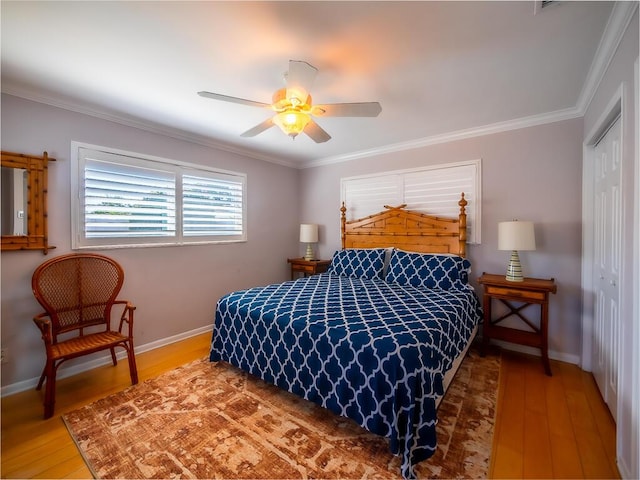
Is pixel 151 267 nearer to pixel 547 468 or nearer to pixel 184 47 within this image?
pixel 184 47

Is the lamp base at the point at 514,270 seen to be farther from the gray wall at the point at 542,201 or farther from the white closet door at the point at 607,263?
the white closet door at the point at 607,263

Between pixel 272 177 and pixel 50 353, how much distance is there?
3247mm

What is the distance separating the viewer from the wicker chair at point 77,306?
2.13m

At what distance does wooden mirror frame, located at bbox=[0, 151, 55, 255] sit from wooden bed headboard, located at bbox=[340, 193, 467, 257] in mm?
3246

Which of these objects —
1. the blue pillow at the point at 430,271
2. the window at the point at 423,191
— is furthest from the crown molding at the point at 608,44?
the blue pillow at the point at 430,271

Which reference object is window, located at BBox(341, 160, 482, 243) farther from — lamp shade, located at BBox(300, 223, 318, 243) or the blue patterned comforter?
the blue patterned comforter

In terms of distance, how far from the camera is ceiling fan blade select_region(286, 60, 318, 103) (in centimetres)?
167

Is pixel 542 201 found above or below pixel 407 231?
above

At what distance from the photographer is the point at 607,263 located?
2.07 m

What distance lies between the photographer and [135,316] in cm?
299

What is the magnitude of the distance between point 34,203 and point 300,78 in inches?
95.5

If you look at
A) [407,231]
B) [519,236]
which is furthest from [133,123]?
[519,236]

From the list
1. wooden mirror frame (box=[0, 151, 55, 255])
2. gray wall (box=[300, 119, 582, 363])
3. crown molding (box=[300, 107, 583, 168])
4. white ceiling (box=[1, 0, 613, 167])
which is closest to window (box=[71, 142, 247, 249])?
wooden mirror frame (box=[0, 151, 55, 255])

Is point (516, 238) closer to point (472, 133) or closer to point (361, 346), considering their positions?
point (472, 133)
